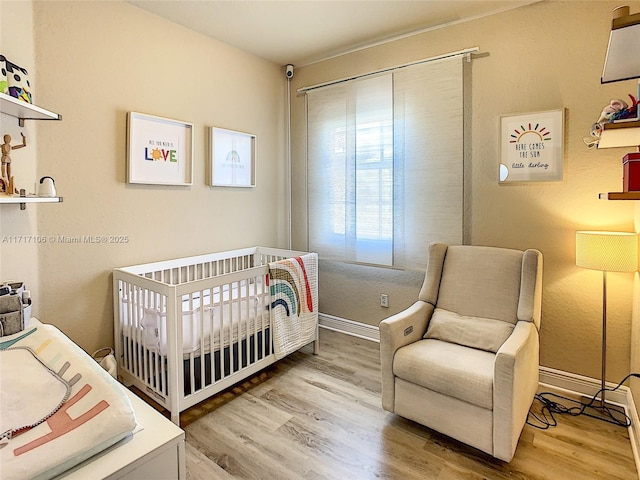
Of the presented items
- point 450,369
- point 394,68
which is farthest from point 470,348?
point 394,68

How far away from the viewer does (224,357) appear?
2.48 metres

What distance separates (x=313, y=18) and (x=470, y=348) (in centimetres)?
254

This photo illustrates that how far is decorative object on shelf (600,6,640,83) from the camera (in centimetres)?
102

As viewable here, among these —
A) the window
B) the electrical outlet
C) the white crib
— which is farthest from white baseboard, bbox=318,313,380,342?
the white crib

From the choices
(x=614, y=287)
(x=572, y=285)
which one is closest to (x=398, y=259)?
(x=572, y=285)

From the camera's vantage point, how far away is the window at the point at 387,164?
9.09 feet

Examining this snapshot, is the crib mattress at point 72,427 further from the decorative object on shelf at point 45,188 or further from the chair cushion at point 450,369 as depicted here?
the chair cushion at point 450,369

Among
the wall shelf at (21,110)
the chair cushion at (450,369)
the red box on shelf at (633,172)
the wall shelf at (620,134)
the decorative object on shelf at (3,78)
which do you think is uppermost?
the decorative object on shelf at (3,78)

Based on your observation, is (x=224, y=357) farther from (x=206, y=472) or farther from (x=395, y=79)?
(x=395, y=79)

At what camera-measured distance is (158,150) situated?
8.73 feet

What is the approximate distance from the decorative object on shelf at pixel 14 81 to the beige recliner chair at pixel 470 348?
218cm

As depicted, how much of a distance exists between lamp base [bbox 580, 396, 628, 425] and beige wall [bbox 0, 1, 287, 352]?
113 inches

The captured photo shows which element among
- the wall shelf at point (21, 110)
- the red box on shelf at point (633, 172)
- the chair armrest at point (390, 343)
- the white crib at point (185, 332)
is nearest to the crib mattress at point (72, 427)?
the white crib at point (185, 332)

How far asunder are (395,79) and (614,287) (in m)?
2.14
